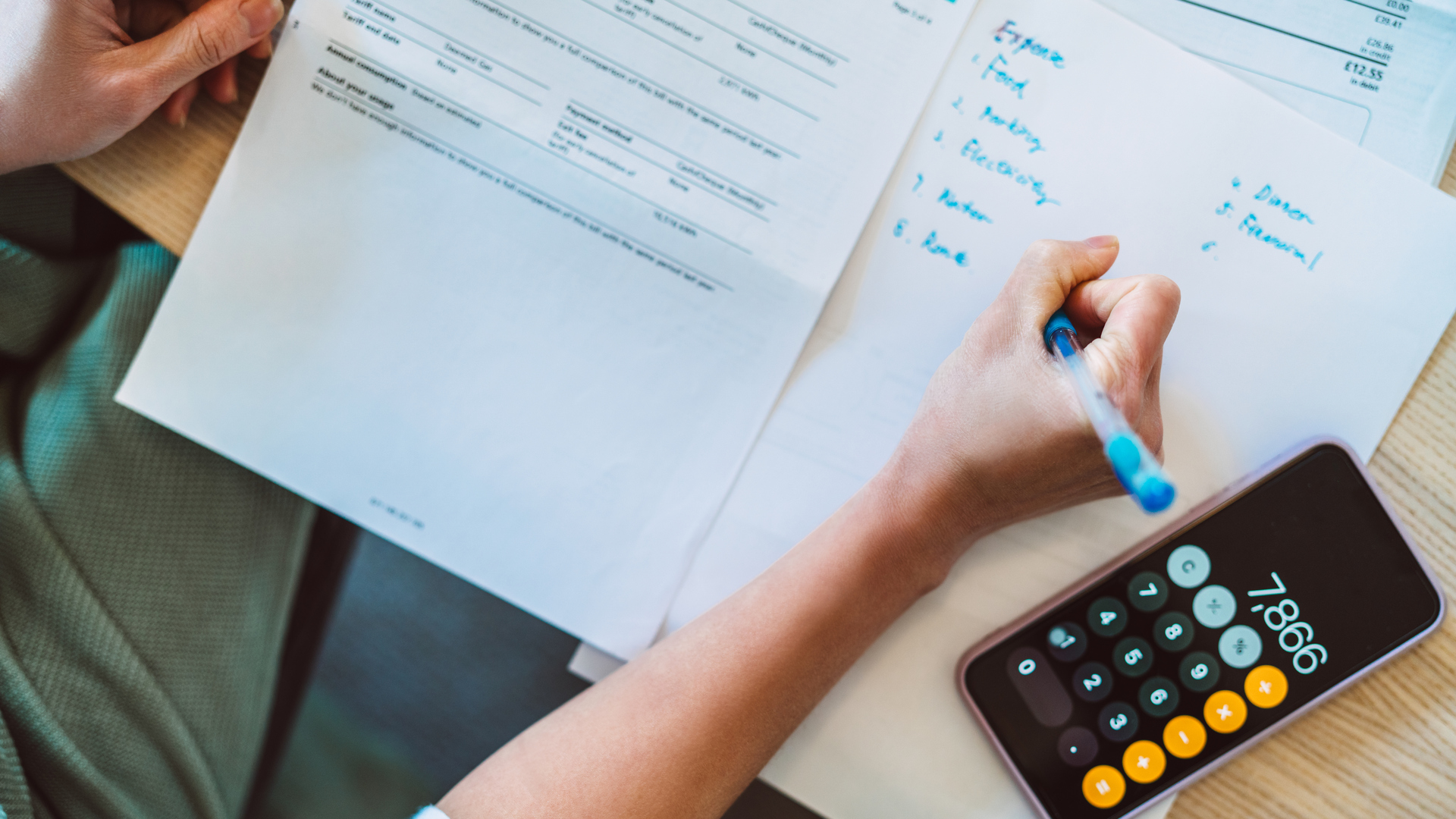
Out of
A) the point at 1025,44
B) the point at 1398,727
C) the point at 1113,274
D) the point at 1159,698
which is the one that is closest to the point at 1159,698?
the point at 1159,698

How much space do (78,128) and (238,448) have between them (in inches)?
7.7

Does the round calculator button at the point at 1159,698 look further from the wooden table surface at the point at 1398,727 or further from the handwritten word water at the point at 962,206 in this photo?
the handwritten word water at the point at 962,206

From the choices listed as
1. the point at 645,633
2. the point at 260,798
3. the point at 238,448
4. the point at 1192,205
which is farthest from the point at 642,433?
the point at 260,798

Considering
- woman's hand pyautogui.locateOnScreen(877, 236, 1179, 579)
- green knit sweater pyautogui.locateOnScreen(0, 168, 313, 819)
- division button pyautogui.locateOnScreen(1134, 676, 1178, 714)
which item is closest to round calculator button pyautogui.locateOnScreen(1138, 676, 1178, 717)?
division button pyautogui.locateOnScreen(1134, 676, 1178, 714)

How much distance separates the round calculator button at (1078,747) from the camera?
436 mm

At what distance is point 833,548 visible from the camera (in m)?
0.44

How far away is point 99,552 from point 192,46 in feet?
1.00

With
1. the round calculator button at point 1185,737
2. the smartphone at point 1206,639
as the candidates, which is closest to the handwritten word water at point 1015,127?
the smartphone at point 1206,639

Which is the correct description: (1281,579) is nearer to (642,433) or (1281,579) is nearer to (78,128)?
(642,433)

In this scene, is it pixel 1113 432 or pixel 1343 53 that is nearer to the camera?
pixel 1113 432

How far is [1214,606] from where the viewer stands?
1.42ft

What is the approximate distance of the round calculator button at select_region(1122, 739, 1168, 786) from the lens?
1.41 feet

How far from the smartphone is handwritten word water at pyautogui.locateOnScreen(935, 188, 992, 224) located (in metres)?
0.21

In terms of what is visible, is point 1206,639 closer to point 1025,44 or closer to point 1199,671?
point 1199,671
